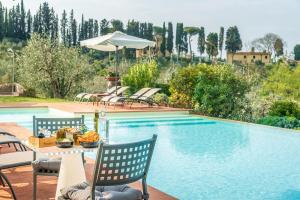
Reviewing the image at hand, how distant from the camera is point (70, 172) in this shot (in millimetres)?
3742

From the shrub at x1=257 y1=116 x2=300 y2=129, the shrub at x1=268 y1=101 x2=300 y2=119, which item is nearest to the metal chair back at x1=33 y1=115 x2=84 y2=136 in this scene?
the shrub at x1=257 y1=116 x2=300 y2=129

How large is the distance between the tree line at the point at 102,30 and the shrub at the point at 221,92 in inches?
1512

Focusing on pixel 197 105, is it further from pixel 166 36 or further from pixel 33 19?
pixel 166 36

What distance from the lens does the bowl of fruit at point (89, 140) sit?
3.68m

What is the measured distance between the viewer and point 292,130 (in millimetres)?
11070

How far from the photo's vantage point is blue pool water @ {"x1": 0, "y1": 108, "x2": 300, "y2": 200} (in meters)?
5.88

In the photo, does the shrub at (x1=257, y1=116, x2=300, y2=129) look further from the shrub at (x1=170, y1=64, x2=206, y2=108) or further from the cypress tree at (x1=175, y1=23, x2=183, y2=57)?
the cypress tree at (x1=175, y1=23, x2=183, y2=57)

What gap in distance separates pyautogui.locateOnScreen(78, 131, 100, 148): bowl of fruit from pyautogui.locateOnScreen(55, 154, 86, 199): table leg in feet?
0.59

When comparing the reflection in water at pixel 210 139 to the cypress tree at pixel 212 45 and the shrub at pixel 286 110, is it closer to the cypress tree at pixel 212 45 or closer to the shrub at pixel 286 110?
the shrub at pixel 286 110

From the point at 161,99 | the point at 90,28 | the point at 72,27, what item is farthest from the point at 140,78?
the point at 90,28

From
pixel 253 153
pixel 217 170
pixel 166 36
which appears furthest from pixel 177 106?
pixel 166 36

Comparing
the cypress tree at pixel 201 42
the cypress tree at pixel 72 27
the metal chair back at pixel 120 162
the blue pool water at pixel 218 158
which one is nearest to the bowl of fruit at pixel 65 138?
the metal chair back at pixel 120 162

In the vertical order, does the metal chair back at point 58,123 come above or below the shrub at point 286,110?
above

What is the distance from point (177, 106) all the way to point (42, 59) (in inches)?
311
